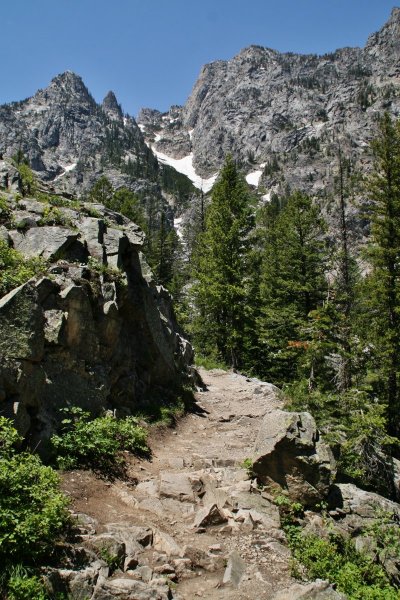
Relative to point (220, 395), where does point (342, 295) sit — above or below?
above

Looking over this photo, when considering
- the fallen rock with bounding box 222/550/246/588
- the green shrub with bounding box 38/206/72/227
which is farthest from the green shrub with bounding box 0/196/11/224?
the fallen rock with bounding box 222/550/246/588

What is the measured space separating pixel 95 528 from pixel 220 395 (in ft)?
39.9

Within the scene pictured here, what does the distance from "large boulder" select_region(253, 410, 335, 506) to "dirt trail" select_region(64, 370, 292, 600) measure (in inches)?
22.2

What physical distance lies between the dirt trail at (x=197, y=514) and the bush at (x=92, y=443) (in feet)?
1.37

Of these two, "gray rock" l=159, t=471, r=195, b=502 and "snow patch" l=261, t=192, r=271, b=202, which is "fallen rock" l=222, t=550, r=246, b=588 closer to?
"gray rock" l=159, t=471, r=195, b=502

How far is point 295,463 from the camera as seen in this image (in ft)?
32.1

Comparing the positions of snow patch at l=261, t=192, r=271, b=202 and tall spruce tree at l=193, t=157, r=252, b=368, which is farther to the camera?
snow patch at l=261, t=192, r=271, b=202

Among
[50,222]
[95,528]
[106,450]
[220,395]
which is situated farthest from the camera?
[220,395]

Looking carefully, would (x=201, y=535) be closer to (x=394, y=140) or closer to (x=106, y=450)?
(x=106, y=450)

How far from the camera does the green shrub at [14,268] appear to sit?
9445 millimetres

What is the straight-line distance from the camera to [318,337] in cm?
1558

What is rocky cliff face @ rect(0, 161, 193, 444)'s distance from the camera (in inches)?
343

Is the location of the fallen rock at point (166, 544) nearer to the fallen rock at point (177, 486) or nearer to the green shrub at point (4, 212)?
the fallen rock at point (177, 486)

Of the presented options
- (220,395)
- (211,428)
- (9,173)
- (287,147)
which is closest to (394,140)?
(220,395)
